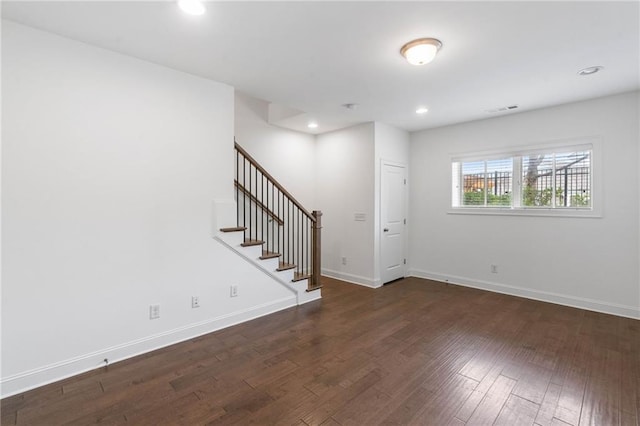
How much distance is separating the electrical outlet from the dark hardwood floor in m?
0.33

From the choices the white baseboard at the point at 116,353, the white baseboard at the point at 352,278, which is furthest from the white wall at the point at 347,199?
the white baseboard at the point at 116,353

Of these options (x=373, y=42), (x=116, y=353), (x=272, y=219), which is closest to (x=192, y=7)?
(x=373, y=42)

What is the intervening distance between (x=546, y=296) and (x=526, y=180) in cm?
171

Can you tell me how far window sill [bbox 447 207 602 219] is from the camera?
12.9 ft

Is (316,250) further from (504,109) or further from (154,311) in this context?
(504,109)

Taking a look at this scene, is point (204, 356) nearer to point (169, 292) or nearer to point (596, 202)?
point (169, 292)

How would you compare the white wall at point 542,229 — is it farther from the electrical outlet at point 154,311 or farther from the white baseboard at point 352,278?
the electrical outlet at point 154,311

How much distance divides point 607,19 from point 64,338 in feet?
16.1

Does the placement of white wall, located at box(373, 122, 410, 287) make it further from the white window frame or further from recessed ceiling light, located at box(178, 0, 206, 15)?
recessed ceiling light, located at box(178, 0, 206, 15)

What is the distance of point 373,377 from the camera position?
7.94ft

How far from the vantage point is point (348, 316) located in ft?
12.2


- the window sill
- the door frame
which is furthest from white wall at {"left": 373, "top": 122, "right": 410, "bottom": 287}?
the window sill

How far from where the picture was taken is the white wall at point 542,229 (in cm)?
369

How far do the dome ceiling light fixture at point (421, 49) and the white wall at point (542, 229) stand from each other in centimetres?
282
